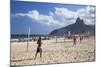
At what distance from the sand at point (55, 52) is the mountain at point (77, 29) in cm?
9

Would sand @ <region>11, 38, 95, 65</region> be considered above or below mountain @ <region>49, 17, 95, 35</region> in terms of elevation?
below

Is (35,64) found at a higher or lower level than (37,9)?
lower

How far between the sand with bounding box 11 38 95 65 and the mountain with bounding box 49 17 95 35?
0.30ft

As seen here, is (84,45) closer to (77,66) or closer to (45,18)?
(77,66)

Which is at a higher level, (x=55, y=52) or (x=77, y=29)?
(x=77, y=29)

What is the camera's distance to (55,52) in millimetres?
2330

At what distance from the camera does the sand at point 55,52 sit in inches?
85.4

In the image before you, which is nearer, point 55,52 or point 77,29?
point 55,52

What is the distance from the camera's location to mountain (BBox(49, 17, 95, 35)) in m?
2.35

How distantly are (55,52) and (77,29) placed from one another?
39 cm

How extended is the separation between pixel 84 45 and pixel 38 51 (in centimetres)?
60

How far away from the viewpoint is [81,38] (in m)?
2.46
